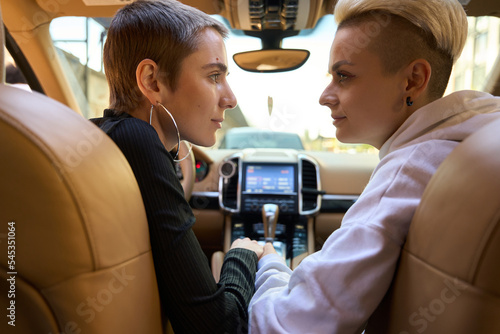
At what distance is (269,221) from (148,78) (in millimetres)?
1983

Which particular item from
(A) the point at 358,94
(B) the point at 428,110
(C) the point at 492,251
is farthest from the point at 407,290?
(A) the point at 358,94

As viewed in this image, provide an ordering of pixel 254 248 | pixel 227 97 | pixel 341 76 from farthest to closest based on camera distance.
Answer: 1. pixel 254 248
2. pixel 227 97
3. pixel 341 76

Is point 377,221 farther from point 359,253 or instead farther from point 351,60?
point 351,60

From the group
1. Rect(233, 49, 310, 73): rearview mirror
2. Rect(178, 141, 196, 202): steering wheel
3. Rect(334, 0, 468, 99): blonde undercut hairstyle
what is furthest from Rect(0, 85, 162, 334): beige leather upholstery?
Rect(233, 49, 310, 73): rearview mirror

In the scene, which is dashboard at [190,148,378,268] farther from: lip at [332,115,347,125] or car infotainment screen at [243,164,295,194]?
lip at [332,115,347,125]

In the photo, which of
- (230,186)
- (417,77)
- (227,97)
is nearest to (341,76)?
(417,77)

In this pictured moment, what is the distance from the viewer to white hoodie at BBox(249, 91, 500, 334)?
90 centimetres

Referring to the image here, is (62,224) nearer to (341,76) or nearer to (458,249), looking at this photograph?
(458,249)

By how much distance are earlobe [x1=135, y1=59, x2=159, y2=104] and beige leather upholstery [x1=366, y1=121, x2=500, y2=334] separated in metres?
0.77

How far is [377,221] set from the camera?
2.97 feet

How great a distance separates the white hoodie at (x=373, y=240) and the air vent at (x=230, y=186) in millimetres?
2317

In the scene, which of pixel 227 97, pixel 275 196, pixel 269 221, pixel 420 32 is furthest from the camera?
pixel 275 196

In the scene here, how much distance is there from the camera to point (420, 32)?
1.11m

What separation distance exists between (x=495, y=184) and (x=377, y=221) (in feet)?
0.96
